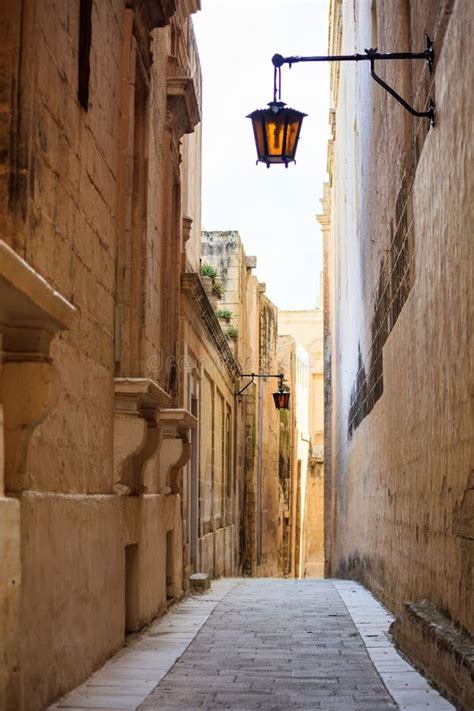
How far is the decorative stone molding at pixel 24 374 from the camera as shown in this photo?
4499 millimetres

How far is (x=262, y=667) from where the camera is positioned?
7.03 meters

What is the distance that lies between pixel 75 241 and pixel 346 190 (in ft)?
53.5

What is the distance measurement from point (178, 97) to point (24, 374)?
308 inches

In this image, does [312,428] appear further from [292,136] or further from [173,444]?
[292,136]

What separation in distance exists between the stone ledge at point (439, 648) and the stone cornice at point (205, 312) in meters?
7.13

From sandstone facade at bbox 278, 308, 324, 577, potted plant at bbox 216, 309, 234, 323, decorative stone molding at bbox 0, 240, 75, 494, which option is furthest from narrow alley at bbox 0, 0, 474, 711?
sandstone facade at bbox 278, 308, 324, 577

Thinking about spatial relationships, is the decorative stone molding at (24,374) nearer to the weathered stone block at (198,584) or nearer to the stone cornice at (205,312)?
the weathered stone block at (198,584)

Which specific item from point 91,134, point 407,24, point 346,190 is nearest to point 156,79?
point 407,24

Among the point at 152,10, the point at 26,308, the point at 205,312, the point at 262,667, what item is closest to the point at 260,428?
the point at 205,312

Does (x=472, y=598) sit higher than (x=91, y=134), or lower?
lower

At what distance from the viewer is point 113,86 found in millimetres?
8117

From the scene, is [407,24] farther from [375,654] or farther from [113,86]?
[375,654]

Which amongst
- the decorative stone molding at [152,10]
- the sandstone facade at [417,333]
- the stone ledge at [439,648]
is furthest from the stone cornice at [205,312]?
the stone ledge at [439,648]

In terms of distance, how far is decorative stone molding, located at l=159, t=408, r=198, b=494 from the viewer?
1091 centimetres
